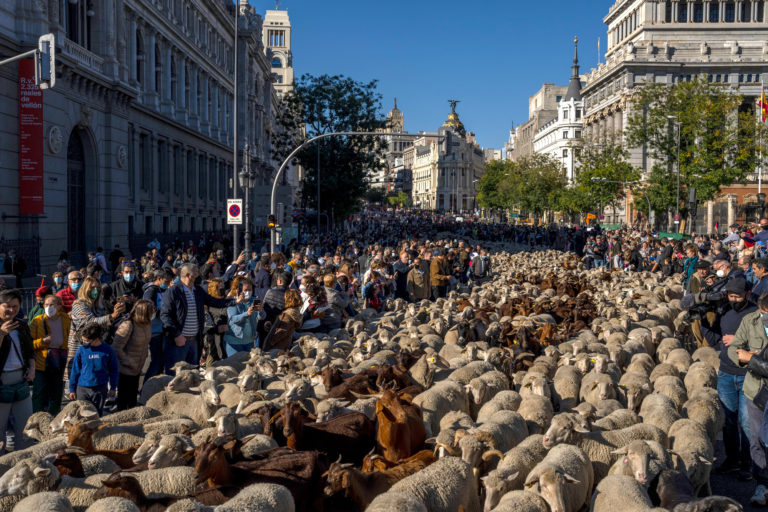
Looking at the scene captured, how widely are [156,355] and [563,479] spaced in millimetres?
6166

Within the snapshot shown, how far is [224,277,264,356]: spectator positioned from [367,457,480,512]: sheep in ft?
18.4

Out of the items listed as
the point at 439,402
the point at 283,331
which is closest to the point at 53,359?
the point at 283,331

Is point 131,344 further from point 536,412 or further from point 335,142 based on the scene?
point 335,142

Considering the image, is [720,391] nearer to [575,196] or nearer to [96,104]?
[96,104]

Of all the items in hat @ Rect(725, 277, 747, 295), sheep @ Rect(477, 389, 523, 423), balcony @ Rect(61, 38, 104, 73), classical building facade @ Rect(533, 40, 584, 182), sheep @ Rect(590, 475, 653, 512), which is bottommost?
sheep @ Rect(590, 475, 653, 512)

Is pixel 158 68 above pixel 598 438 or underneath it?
above

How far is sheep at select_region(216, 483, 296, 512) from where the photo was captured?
5.64 m

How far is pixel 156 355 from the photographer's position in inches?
420

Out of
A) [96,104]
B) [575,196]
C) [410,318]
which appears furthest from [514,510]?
[575,196]

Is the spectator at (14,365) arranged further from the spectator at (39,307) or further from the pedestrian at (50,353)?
the spectator at (39,307)

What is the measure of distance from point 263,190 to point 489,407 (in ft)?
56.4

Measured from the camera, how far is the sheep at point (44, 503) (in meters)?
5.46

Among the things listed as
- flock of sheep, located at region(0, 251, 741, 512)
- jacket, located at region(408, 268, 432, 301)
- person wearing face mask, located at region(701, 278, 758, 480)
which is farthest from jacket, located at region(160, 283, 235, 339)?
jacket, located at region(408, 268, 432, 301)

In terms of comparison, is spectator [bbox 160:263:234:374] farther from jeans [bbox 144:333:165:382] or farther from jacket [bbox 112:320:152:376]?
jacket [bbox 112:320:152:376]
